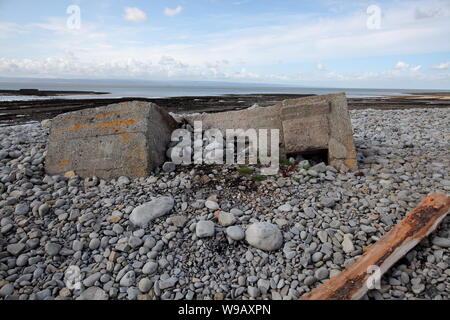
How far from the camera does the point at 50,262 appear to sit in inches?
138

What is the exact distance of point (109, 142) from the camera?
5391 mm

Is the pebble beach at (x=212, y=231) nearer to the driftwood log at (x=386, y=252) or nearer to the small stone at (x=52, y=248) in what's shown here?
the small stone at (x=52, y=248)

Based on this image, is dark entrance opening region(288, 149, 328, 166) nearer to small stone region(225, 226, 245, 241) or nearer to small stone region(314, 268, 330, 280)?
small stone region(225, 226, 245, 241)

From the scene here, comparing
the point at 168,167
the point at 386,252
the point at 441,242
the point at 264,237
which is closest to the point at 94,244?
the point at 168,167

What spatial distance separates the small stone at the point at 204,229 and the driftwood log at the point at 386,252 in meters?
1.35

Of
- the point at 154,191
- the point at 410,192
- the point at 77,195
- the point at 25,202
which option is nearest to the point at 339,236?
the point at 410,192

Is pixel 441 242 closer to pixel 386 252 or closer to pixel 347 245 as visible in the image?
pixel 386 252

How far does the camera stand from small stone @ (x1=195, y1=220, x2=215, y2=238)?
3650mm

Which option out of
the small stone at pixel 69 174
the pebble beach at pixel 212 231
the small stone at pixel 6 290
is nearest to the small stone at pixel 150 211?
the pebble beach at pixel 212 231

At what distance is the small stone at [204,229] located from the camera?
12.0 feet

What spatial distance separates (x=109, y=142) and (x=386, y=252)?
472 cm

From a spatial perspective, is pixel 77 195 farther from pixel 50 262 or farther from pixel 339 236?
pixel 339 236

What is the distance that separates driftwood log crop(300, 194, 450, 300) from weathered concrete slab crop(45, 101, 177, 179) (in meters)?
3.53

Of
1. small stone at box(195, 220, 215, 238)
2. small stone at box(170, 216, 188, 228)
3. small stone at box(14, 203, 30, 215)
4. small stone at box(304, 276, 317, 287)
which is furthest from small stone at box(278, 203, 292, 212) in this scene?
small stone at box(14, 203, 30, 215)
